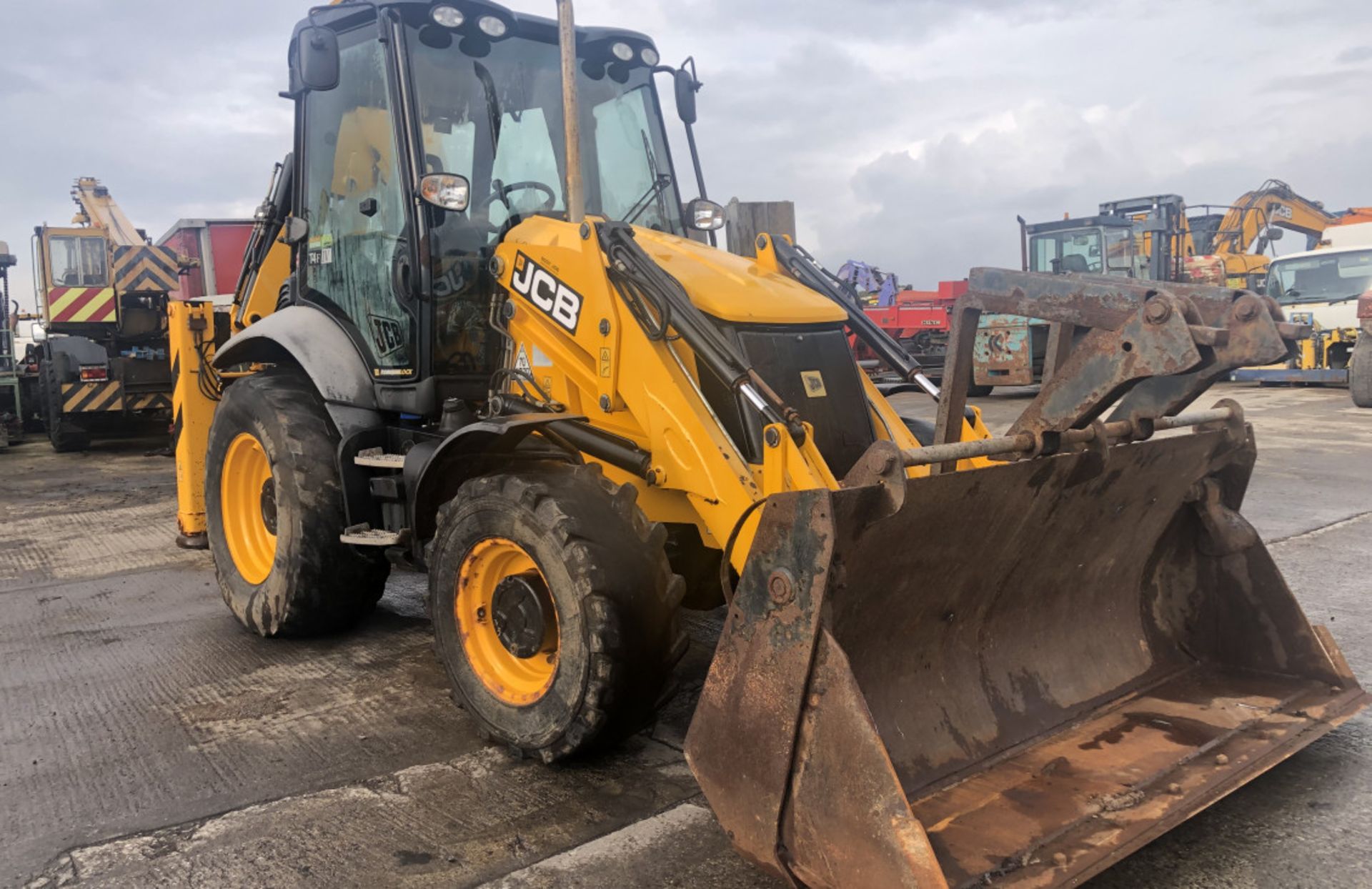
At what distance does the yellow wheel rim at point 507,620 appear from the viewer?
3537mm

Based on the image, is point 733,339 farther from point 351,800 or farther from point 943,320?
point 943,320

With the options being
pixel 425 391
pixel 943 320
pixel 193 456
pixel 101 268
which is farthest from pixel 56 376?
pixel 943 320

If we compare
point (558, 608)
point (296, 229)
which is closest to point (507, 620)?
point (558, 608)

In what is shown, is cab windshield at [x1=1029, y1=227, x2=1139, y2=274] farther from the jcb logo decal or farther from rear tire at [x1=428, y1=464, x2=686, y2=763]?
rear tire at [x1=428, y1=464, x2=686, y2=763]

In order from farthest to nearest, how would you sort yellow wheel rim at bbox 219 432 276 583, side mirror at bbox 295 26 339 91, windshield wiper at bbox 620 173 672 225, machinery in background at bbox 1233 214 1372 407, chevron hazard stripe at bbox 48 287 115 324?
1. machinery in background at bbox 1233 214 1372 407
2. chevron hazard stripe at bbox 48 287 115 324
3. yellow wheel rim at bbox 219 432 276 583
4. windshield wiper at bbox 620 173 672 225
5. side mirror at bbox 295 26 339 91

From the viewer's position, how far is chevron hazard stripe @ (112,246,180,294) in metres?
14.4

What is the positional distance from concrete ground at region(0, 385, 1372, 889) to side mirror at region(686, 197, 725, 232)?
6.30 ft

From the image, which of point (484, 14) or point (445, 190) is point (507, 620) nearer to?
point (445, 190)

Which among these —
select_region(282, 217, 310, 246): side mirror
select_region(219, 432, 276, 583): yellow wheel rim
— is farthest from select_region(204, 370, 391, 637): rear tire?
select_region(282, 217, 310, 246): side mirror

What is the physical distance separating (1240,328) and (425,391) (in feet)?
10.0

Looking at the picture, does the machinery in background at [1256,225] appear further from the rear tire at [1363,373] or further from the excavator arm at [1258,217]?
the rear tire at [1363,373]

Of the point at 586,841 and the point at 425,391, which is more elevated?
the point at 425,391

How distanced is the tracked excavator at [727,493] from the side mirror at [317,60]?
0.01 metres

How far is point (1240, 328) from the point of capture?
9.58 feet
